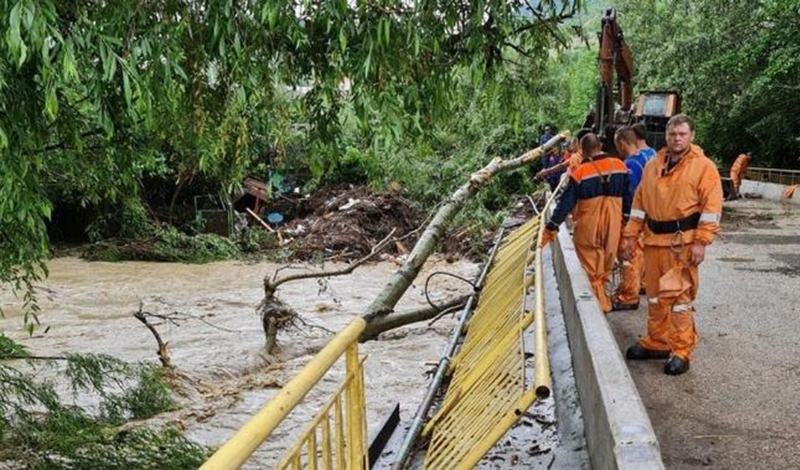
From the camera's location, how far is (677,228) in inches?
198

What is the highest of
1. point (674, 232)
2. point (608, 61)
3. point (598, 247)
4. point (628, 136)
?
point (608, 61)

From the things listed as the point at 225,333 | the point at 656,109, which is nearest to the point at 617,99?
the point at 656,109

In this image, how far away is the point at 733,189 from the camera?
1931cm

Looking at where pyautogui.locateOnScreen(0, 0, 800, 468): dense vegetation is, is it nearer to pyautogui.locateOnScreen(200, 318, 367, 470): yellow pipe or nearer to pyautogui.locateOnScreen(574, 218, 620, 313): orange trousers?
pyautogui.locateOnScreen(200, 318, 367, 470): yellow pipe

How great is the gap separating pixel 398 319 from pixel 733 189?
14896 mm

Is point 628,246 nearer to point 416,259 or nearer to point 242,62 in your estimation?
point 416,259

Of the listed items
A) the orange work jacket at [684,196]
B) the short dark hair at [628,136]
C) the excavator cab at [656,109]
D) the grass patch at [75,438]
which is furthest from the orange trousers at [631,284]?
the excavator cab at [656,109]

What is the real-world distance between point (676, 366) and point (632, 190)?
2.29 metres

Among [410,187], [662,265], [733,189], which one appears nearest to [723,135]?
[733,189]

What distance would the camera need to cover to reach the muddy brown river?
27.7 ft

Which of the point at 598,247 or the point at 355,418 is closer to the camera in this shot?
the point at 355,418

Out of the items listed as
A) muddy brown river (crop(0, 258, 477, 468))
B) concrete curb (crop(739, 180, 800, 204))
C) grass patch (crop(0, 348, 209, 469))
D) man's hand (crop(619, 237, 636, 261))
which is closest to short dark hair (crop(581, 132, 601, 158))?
man's hand (crop(619, 237, 636, 261))

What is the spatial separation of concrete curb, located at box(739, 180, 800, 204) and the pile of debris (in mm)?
11504

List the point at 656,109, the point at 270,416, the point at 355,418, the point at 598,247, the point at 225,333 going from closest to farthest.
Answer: the point at 270,416 → the point at 355,418 → the point at 598,247 → the point at 225,333 → the point at 656,109
